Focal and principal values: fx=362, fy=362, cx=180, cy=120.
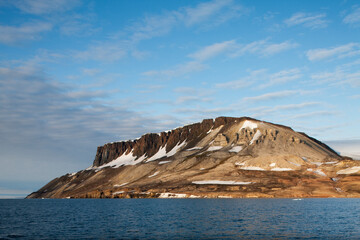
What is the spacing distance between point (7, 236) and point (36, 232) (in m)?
5.67

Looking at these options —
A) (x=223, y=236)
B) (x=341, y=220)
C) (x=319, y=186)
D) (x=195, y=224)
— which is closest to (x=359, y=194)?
(x=319, y=186)

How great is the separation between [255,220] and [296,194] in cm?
12298

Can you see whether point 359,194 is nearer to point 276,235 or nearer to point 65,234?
point 276,235

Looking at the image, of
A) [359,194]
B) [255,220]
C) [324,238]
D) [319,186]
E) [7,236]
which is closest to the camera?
[324,238]

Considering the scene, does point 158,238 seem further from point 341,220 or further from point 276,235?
point 341,220

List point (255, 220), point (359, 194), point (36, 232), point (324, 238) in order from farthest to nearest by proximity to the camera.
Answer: point (359, 194)
point (255, 220)
point (36, 232)
point (324, 238)

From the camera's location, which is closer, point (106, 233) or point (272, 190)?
point (106, 233)

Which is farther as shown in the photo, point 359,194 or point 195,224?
point 359,194

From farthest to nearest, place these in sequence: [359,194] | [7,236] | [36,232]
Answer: [359,194] → [36,232] → [7,236]

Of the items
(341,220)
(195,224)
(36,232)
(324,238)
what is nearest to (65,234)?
(36,232)

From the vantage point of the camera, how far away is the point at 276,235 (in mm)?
54469

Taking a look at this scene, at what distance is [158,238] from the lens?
53.7 m

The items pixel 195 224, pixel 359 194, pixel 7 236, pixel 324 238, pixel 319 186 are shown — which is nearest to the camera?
pixel 324 238

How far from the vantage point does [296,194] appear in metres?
188
